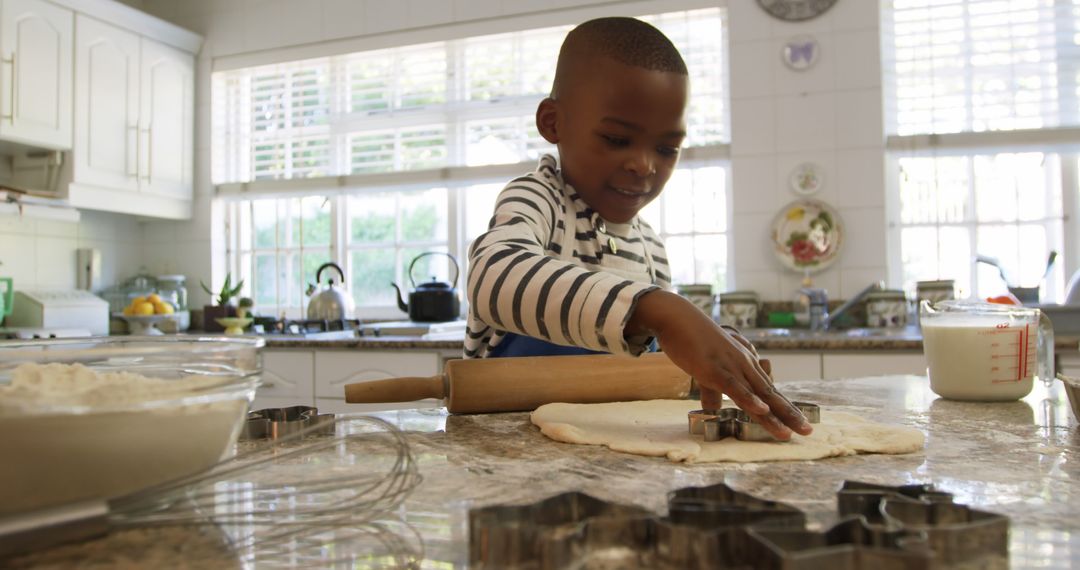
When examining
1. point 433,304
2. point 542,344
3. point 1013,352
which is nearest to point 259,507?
point 542,344

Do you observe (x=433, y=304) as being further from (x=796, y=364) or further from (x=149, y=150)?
(x=149, y=150)

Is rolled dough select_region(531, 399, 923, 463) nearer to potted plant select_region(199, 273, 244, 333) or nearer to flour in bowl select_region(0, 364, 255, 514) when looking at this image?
flour in bowl select_region(0, 364, 255, 514)

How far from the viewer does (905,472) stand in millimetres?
527

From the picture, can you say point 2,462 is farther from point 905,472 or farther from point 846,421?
point 846,421

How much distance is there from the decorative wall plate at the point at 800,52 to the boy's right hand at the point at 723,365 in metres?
2.19

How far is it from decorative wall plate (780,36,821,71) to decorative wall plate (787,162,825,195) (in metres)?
0.34

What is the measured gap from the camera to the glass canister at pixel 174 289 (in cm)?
316

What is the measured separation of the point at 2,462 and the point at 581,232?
0.82 metres

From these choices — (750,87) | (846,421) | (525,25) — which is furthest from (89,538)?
(525,25)

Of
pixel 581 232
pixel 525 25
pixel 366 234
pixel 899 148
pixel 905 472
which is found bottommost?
pixel 905 472

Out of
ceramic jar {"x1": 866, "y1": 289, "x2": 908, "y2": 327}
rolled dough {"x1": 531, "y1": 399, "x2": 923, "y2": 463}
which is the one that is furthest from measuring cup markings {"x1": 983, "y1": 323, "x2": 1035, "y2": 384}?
ceramic jar {"x1": 866, "y1": 289, "x2": 908, "y2": 327}

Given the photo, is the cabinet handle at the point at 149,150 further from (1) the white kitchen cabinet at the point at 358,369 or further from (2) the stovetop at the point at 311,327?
(1) the white kitchen cabinet at the point at 358,369

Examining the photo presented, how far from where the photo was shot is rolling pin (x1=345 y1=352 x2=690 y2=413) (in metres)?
0.78

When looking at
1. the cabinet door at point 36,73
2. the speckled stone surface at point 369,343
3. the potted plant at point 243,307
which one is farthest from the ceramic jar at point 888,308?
the cabinet door at point 36,73
